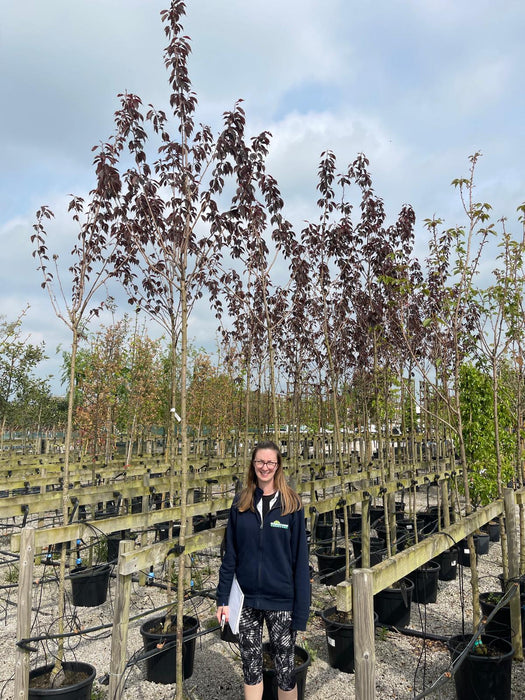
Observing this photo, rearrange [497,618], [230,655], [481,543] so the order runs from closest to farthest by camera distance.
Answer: [230,655], [497,618], [481,543]

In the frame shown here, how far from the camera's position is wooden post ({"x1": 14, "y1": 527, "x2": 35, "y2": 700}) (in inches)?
134

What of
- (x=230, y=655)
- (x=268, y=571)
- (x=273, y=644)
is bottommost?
(x=230, y=655)

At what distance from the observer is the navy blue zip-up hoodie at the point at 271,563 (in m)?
3.18

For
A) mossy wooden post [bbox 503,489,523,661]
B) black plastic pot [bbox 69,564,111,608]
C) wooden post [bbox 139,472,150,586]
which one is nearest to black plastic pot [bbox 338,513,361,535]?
wooden post [bbox 139,472,150,586]

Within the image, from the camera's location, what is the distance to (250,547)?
326cm

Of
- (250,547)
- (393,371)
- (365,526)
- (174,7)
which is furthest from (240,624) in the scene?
(393,371)

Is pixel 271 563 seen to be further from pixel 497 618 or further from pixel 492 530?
pixel 492 530

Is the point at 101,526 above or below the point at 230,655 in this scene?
above

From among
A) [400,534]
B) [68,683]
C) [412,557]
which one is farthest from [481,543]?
[68,683]

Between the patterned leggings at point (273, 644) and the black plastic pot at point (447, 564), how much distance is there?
4.66 m

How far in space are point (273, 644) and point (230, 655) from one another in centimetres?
192

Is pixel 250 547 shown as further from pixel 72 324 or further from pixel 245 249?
pixel 245 249

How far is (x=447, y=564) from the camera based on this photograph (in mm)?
7230

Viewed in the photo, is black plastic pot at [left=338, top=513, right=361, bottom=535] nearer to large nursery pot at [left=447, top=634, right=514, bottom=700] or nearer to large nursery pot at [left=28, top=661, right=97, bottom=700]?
large nursery pot at [left=447, top=634, right=514, bottom=700]
